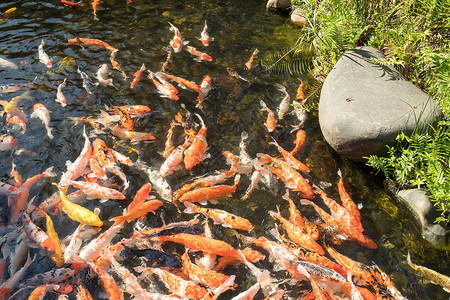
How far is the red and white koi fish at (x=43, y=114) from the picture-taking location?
21.6ft

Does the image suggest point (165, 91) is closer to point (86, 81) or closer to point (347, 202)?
point (86, 81)

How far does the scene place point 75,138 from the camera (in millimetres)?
6570

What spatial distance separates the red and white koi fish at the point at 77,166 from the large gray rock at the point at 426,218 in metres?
5.25

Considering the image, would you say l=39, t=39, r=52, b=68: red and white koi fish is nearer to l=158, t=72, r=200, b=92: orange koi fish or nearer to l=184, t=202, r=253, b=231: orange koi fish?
l=158, t=72, r=200, b=92: orange koi fish

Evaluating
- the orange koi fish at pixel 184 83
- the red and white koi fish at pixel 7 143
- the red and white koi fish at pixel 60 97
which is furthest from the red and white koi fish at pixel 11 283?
the orange koi fish at pixel 184 83

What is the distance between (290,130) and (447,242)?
3191 millimetres

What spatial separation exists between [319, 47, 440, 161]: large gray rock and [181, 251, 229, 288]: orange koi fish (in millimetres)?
3146

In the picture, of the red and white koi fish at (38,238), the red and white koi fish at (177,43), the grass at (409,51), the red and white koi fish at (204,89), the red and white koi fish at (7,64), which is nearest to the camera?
the red and white koi fish at (38,238)

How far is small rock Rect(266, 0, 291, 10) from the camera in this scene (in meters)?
11.2

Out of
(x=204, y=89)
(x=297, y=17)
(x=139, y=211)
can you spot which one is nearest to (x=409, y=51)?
Answer: (x=204, y=89)

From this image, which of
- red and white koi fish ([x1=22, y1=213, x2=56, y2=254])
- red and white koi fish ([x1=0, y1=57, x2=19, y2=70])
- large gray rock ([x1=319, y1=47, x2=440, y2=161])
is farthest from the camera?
red and white koi fish ([x1=0, y1=57, x2=19, y2=70])

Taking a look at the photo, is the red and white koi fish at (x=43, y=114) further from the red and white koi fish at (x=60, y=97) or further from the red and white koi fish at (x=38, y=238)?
the red and white koi fish at (x=38, y=238)

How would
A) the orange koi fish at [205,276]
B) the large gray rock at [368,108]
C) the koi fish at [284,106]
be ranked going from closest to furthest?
1. the orange koi fish at [205,276]
2. the large gray rock at [368,108]
3. the koi fish at [284,106]

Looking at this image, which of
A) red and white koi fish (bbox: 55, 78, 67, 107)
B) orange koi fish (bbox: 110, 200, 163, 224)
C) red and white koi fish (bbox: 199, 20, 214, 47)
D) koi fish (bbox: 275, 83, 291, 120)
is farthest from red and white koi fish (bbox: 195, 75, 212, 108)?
orange koi fish (bbox: 110, 200, 163, 224)
